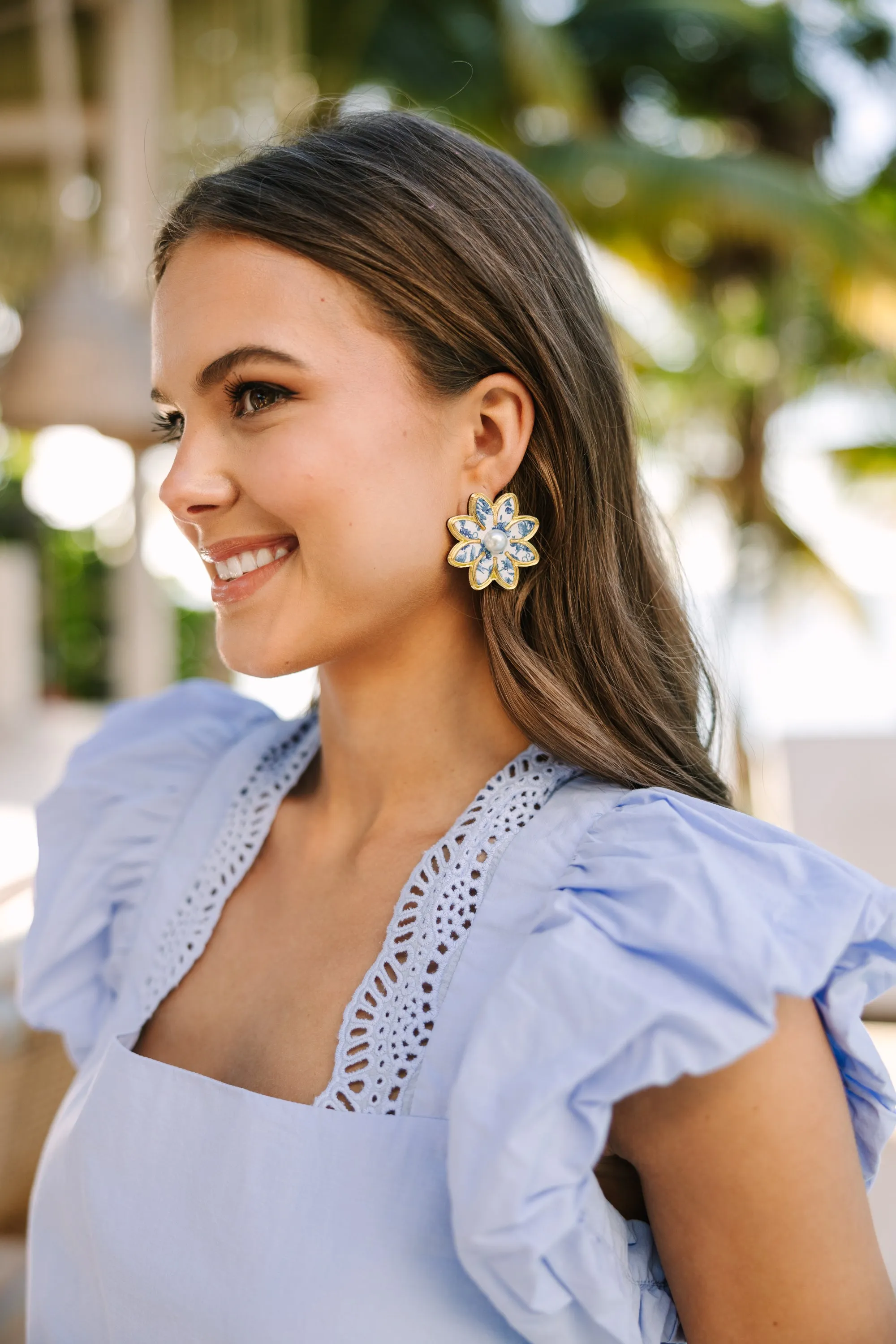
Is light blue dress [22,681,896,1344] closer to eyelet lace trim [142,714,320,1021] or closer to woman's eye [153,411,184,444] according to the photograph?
eyelet lace trim [142,714,320,1021]

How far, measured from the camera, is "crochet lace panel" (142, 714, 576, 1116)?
98 cm

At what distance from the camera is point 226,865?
1302 millimetres

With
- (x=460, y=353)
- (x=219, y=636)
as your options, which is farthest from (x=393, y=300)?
(x=219, y=636)

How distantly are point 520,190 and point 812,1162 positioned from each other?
91cm

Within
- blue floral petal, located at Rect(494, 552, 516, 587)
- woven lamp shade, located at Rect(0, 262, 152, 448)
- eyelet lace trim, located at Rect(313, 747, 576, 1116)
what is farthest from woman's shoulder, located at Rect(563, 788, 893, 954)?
woven lamp shade, located at Rect(0, 262, 152, 448)

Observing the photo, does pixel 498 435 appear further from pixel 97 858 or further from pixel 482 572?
pixel 97 858

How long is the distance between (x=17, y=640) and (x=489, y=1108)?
5.49 metres

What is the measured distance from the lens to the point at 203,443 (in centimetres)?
110

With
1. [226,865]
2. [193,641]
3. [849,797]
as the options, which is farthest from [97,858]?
[193,641]

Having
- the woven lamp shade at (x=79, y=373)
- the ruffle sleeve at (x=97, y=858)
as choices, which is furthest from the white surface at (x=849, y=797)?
the woven lamp shade at (x=79, y=373)

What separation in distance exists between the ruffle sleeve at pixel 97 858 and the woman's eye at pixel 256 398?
20.9 inches

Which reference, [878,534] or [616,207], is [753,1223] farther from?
[878,534]

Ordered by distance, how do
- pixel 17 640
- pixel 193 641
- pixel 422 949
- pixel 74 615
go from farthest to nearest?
pixel 193 641 < pixel 74 615 < pixel 17 640 < pixel 422 949

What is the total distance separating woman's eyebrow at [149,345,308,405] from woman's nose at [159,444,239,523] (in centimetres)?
7
